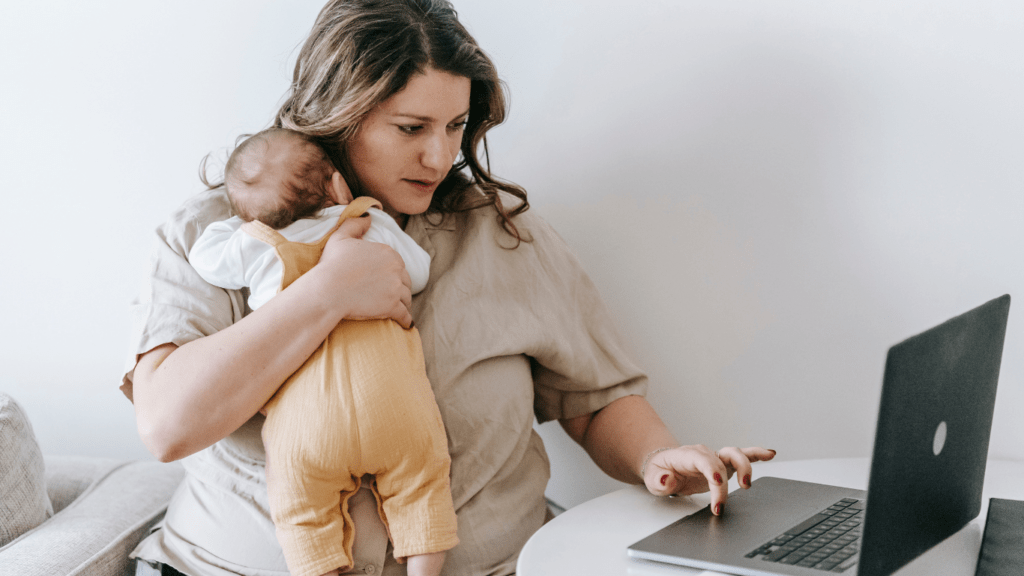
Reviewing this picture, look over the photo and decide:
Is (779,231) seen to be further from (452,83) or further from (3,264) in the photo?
(3,264)

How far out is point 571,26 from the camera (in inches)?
57.2

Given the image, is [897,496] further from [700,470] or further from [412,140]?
[412,140]

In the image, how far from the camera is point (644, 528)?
1.00 meters

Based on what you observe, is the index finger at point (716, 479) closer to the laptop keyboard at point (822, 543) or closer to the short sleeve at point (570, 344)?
the laptop keyboard at point (822, 543)

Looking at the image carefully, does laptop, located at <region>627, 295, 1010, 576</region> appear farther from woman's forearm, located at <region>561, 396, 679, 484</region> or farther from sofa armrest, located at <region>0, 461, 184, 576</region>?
sofa armrest, located at <region>0, 461, 184, 576</region>

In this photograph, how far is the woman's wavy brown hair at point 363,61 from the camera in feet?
3.81

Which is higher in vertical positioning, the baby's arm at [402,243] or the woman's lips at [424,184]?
the woman's lips at [424,184]

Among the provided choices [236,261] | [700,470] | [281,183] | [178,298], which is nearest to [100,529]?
[178,298]

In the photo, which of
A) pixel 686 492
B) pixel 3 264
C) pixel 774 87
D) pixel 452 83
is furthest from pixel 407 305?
pixel 3 264

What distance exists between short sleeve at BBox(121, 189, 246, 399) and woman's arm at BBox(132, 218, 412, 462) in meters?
0.04

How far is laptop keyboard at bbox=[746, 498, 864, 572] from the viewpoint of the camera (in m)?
0.83

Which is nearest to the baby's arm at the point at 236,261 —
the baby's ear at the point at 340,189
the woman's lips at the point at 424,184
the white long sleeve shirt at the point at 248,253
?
the white long sleeve shirt at the point at 248,253

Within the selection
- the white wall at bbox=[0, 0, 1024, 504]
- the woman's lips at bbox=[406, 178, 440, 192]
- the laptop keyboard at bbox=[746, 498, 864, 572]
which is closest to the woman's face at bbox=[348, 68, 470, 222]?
the woman's lips at bbox=[406, 178, 440, 192]

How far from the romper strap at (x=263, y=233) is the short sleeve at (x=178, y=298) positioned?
14 cm
